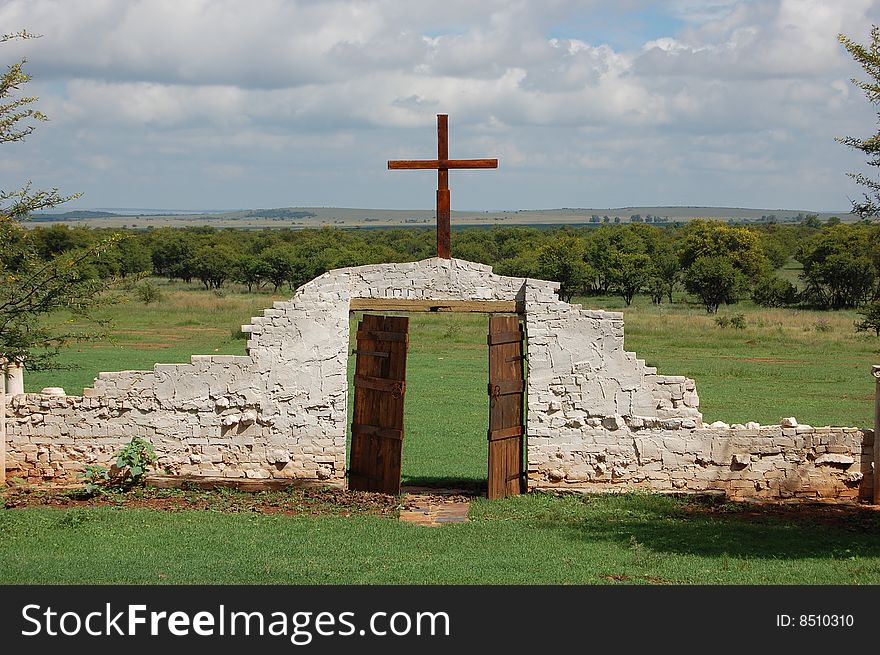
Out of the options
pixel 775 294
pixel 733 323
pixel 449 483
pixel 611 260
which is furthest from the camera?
pixel 611 260

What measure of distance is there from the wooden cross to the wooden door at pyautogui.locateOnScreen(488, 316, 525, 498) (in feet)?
4.22

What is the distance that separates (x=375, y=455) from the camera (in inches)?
574

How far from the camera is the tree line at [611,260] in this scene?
5316 cm

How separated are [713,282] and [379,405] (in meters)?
41.3

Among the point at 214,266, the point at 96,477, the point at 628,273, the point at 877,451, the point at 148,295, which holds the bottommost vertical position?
the point at 96,477

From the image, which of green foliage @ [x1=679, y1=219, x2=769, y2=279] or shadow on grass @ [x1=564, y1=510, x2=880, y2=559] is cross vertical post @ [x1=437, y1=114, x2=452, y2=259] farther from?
green foliage @ [x1=679, y1=219, x2=769, y2=279]

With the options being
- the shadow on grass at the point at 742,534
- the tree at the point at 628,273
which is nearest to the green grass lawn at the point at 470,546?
the shadow on grass at the point at 742,534

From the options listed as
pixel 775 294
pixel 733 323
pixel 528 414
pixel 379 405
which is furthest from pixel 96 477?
pixel 775 294

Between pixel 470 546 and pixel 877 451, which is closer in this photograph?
pixel 470 546

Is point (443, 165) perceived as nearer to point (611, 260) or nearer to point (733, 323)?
point (733, 323)

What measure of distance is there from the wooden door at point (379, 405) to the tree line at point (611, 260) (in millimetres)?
30681

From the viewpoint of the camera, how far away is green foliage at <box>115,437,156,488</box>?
14.1 meters

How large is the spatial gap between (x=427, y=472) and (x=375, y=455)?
2.49 metres

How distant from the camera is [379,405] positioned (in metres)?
14.6
